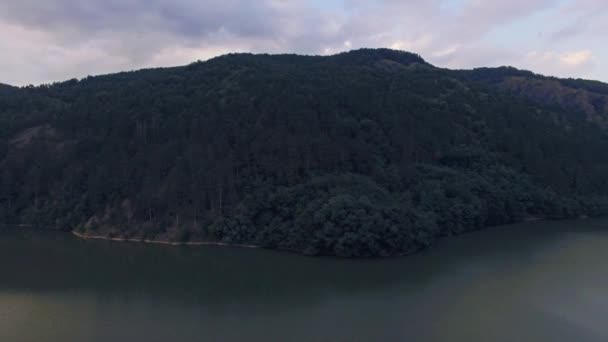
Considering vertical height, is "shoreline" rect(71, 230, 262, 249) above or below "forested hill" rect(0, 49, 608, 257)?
below

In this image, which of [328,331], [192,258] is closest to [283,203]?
[192,258]

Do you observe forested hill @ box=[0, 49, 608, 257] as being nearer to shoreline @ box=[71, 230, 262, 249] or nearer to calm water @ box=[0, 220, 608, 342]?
shoreline @ box=[71, 230, 262, 249]

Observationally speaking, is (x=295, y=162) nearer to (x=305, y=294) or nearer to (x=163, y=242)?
(x=163, y=242)

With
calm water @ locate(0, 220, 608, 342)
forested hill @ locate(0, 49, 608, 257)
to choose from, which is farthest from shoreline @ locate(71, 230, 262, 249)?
calm water @ locate(0, 220, 608, 342)

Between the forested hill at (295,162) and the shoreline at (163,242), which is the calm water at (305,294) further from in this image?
the forested hill at (295,162)

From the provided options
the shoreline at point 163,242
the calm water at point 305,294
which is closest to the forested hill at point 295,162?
the shoreline at point 163,242

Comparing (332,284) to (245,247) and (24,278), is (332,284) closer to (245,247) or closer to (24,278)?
(245,247)
